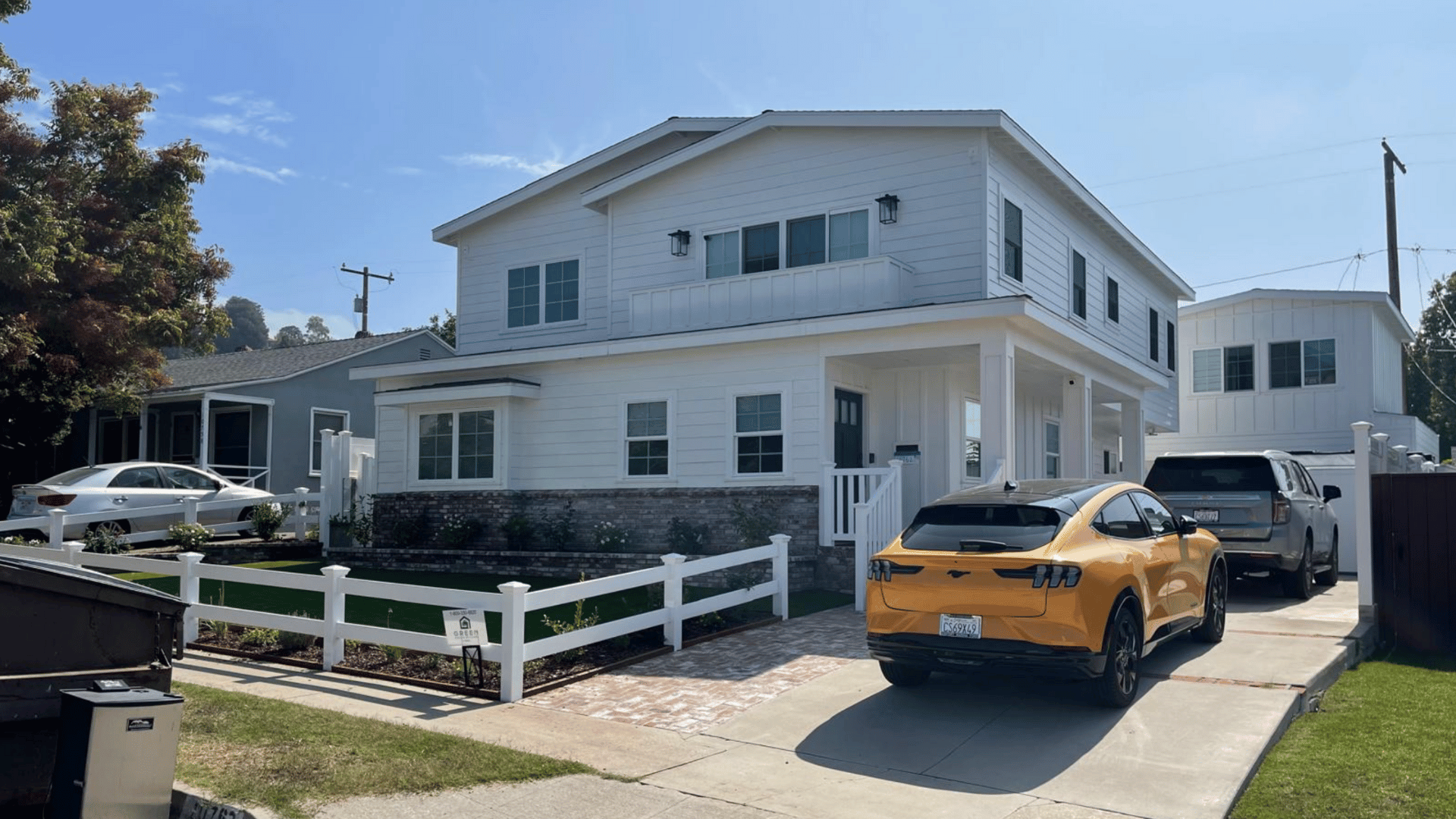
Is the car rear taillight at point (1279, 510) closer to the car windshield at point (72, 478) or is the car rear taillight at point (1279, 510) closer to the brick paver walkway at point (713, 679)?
the brick paver walkway at point (713, 679)

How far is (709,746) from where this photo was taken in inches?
302

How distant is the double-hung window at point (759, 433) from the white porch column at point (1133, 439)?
8497mm

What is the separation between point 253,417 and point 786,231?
16256 millimetres

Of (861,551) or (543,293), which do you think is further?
(543,293)

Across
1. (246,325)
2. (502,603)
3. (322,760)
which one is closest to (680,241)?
(502,603)

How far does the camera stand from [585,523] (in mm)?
18000

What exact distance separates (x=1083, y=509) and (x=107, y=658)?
259 inches

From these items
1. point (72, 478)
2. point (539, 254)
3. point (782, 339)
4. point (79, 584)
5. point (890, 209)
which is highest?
point (539, 254)

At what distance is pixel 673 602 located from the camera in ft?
36.2

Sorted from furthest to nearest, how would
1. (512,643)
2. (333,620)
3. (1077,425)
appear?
(1077,425), (333,620), (512,643)

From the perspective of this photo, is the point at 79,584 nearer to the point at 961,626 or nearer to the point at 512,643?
the point at 512,643

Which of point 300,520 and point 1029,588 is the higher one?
point 1029,588

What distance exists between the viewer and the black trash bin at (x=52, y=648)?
6.13 m

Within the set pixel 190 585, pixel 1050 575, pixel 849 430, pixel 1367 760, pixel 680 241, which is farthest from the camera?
pixel 680 241
